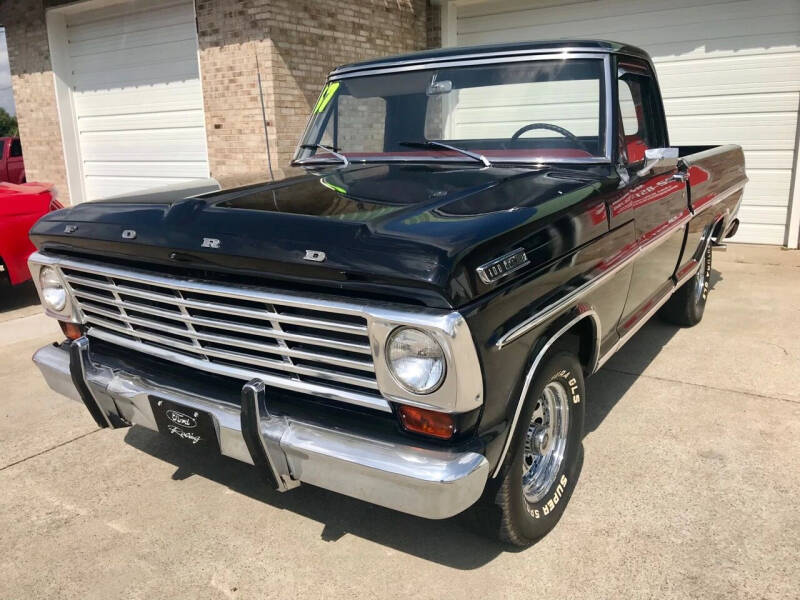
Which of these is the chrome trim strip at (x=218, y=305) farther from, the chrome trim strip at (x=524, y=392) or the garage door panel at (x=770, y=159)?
the garage door panel at (x=770, y=159)

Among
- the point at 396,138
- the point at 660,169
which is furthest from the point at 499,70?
the point at 660,169

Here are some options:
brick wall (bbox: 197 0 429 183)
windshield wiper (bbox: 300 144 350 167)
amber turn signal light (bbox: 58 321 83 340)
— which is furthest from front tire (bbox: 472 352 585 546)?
brick wall (bbox: 197 0 429 183)

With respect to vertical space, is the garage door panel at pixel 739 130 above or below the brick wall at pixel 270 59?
below

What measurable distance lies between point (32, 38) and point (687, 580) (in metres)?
11.9

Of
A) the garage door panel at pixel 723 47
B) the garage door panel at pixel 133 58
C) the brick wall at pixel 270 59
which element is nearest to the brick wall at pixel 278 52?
the brick wall at pixel 270 59

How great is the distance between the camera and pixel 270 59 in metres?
7.75

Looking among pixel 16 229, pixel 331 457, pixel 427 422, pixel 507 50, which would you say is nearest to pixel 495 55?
pixel 507 50

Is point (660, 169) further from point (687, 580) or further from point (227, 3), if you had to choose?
point (227, 3)

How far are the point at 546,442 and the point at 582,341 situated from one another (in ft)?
1.60

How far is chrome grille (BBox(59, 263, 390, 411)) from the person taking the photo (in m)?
2.14

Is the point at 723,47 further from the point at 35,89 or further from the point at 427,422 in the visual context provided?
the point at 35,89

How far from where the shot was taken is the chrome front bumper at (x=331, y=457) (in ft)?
6.54

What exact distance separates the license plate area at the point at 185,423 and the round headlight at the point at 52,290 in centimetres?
83

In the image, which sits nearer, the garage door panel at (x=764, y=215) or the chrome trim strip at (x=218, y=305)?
the chrome trim strip at (x=218, y=305)
